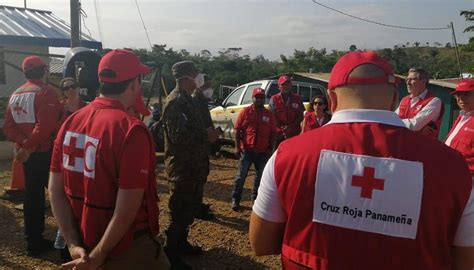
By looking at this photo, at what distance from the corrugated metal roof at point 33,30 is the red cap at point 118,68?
11.5 metres

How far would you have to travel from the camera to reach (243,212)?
239 inches

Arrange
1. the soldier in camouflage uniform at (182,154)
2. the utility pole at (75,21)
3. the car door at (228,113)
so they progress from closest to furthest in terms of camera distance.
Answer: the soldier in camouflage uniform at (182,154) → the utility pole at (75,21) → the car door at (228,113)

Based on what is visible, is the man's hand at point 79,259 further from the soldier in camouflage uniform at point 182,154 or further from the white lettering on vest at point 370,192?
the soldier in camouflage uniform at point 182,154

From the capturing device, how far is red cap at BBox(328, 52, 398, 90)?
5.06 ft

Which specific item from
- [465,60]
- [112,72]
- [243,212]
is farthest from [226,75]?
[112,72]

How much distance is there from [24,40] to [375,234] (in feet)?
43.1

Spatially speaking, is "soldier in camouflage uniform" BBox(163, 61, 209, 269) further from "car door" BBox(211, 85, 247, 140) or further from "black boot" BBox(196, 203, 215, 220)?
"car door" BBox(211, 85, 247, 140)

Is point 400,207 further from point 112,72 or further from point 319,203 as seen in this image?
point 112,72

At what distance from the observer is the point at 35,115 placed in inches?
179

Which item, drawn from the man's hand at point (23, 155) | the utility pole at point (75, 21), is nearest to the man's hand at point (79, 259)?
the man's hand at point (23, 155)

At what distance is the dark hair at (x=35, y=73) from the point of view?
4.56 m

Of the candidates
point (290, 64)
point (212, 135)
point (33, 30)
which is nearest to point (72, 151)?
point (212, 135)

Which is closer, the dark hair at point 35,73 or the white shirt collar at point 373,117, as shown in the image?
the white shirt collar at point 373,117

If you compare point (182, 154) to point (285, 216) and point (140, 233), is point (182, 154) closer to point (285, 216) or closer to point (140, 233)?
point (140, 233)
